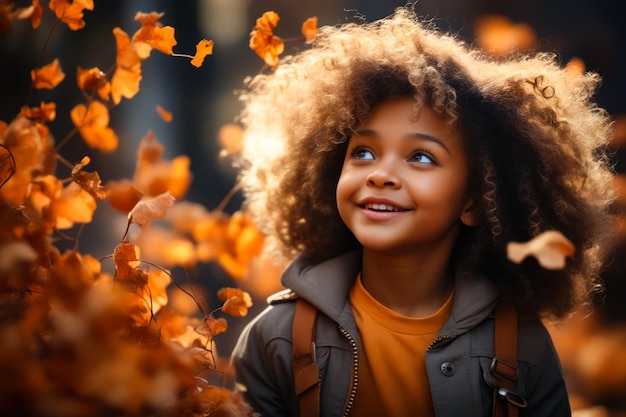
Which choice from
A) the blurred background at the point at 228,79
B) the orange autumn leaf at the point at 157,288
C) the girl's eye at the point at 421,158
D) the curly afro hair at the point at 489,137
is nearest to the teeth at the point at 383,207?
the girl's eye at the point at 421,158

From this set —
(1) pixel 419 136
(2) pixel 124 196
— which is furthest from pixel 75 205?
(1) pixel 419 136

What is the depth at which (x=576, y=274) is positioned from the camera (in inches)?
78.4

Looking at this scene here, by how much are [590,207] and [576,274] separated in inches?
8.0

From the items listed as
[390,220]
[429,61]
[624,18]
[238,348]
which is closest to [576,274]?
[390,220]

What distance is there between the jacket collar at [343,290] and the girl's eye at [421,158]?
1.26 ft

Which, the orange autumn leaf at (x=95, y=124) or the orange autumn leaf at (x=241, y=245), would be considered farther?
the orange autumn leaf at (x=241, y=245)

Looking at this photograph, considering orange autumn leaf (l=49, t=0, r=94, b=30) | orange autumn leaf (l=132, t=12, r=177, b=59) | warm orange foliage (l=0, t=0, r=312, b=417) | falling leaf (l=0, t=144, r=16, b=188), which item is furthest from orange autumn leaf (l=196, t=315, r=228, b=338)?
orange autumn leaf (l=49, t=0, r=94, b=30)

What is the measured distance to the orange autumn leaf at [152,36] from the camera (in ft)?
5.57

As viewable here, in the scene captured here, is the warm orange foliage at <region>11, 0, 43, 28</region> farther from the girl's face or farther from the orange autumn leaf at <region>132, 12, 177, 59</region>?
the girl's face

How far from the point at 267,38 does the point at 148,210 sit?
0.63m

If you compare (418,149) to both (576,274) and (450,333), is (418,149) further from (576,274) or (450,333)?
(576,274)

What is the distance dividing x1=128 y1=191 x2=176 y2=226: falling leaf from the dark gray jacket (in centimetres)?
49

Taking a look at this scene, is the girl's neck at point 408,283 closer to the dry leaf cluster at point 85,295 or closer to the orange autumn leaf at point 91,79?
the dry leaf cluster at point 85,295

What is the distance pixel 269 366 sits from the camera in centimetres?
192
